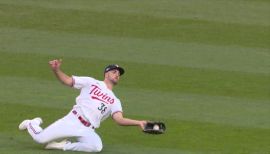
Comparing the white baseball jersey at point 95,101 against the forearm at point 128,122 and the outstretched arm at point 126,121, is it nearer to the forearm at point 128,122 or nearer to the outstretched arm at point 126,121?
the outstretched arm at point 126,121

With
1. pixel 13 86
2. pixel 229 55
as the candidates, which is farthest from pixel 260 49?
pixel 13 86

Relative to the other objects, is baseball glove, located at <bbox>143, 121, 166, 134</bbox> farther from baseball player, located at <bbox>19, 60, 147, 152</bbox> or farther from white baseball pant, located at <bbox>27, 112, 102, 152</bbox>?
white baseball pant, located at <bbox>27, 112, 102, 152</bbox>

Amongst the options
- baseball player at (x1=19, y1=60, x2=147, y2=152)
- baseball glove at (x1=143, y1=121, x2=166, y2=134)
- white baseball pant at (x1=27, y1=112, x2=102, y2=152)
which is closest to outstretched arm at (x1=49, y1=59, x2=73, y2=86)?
baseball player at (x1=19, y1=60, x2=147, y2=152)

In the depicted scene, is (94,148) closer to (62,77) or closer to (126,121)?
(126,121)

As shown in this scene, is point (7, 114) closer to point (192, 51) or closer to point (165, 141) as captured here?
point (165, 141)

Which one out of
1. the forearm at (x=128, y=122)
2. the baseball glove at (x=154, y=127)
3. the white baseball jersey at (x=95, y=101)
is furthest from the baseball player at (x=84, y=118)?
the baseball glove at (x=154, y=127)

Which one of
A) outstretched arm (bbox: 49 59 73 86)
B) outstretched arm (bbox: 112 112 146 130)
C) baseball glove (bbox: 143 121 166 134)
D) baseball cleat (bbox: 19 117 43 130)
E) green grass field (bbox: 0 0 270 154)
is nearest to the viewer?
baseball glove (bbox: 143 121 166 134)
